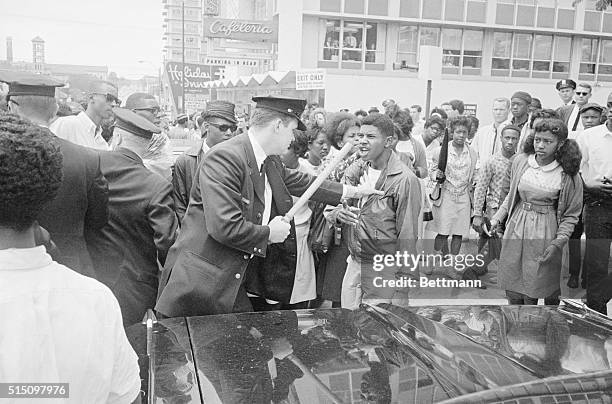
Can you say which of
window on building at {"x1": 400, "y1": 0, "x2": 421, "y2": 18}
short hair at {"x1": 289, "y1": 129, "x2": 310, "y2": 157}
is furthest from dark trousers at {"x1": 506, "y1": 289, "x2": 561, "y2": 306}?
window on building at {"x1": 400, "y1": 0, "x2": 421, "y2": 18}

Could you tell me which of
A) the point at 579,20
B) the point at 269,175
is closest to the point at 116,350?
the point at 269,175

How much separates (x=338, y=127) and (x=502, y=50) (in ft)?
95.0

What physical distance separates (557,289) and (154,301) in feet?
10.2

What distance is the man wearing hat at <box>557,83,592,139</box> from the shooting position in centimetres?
711

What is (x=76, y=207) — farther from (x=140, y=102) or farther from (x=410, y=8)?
(x=410, y=8)

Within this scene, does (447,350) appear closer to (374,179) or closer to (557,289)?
(374,179)

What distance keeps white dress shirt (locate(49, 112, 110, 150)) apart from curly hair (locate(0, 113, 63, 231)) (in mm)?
4536

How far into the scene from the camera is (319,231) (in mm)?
4281

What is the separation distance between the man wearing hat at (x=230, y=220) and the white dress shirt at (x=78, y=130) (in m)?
3.01

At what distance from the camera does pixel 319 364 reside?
2.01 meters

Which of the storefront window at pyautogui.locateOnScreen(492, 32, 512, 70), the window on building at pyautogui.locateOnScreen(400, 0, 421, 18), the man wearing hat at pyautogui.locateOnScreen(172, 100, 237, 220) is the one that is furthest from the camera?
the storefront window at pyautogui.locateOnScreen(492, 32, 512, 70)

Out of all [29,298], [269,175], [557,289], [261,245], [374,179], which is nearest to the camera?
[29,298]

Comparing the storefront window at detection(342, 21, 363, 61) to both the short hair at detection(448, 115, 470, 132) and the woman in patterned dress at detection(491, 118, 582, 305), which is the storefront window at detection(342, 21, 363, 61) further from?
the woman in patterned dress at detection(491, 118, 582, 305)

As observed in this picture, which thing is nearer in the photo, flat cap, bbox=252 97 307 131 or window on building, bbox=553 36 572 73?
flat cap, bbox=252 97 307 131
